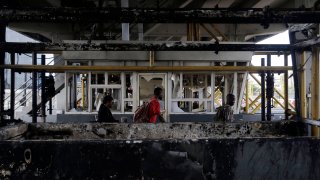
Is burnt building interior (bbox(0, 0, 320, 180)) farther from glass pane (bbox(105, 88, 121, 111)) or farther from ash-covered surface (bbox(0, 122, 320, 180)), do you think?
glass pane (bbox(105, 88, 121, 111))

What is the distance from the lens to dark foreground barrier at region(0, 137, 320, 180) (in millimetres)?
2781

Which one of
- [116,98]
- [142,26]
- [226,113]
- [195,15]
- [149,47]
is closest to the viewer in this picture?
[195,15]

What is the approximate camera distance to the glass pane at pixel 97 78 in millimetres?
11523

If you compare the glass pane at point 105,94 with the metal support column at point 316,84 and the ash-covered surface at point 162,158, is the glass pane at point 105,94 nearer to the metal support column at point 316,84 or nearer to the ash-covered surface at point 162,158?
the metal support column at point 316,84

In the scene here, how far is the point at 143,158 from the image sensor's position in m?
2.84

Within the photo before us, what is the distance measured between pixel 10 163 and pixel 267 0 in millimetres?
12585

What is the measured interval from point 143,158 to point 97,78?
8968mm

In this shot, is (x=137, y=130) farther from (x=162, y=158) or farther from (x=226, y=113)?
(x=226, y=113)

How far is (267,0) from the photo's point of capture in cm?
1356

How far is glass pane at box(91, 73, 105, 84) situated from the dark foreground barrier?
8718mm

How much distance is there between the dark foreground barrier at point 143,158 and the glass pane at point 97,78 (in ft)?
28.6

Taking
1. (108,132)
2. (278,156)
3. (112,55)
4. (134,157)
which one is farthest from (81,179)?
(112,55)

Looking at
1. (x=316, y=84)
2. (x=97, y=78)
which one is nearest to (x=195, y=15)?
(x=316, y=84)

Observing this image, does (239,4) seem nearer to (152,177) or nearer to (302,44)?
(302,44)
